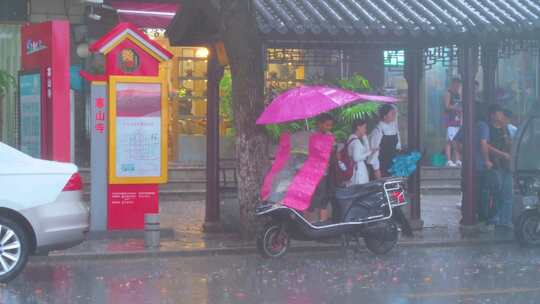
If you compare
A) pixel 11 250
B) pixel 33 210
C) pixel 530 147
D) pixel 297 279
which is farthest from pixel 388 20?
pixel 11 250

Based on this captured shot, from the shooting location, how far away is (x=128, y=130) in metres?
13.5

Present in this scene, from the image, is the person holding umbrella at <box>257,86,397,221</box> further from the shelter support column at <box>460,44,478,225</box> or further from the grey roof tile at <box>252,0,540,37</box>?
the shelter support column at <box>460,44,478,225</box>

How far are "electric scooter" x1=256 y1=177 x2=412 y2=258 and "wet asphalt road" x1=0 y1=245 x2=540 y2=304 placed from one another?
26 cm

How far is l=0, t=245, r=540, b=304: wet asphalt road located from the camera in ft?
30.2

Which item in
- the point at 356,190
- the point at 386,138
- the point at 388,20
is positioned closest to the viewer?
the point at 356,190

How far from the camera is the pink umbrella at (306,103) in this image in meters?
11.5

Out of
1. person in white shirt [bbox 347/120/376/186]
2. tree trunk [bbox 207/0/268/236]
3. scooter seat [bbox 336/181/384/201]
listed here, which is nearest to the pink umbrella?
tree trunk [bbox 207/0/268/236]

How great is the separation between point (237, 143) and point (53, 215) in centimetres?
339

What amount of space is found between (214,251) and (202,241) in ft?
2.85

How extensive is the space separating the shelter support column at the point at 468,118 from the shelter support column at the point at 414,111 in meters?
0.71

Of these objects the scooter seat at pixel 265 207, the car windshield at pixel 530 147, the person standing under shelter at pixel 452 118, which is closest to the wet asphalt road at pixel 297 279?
the scooter seat at pixel 265 207

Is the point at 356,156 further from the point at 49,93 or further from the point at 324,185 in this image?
the point at 49,93

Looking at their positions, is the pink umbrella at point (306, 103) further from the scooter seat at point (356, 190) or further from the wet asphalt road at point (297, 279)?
the wet asphalt road at point (297, 279)

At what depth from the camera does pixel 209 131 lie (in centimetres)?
1441
